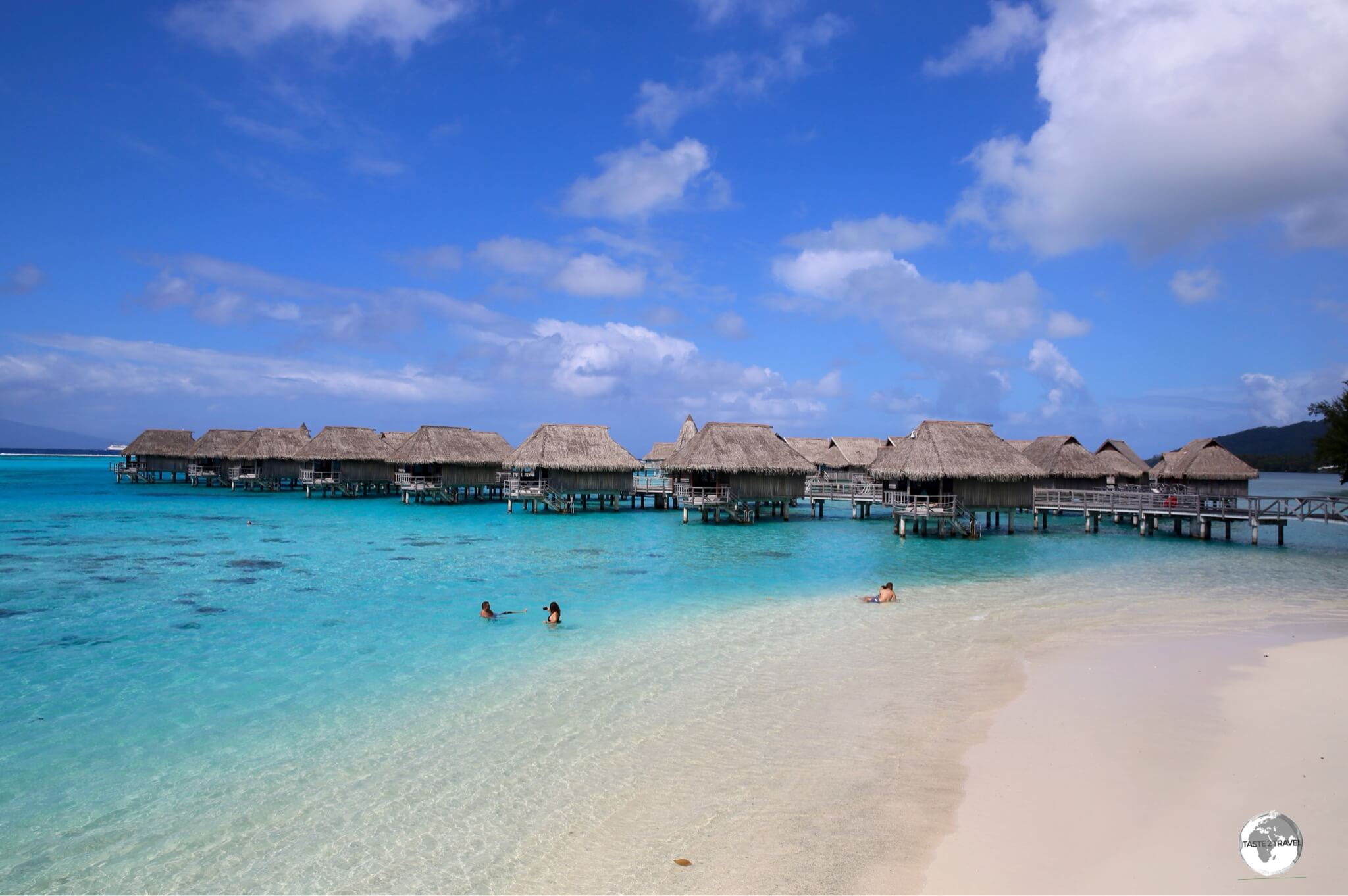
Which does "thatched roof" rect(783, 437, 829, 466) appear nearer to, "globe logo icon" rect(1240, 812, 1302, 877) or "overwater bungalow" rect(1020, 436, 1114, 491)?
"overwater bungalow" rect(1020, 436, 1114, 491)

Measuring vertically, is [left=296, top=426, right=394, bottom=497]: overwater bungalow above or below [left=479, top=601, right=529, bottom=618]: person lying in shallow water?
above

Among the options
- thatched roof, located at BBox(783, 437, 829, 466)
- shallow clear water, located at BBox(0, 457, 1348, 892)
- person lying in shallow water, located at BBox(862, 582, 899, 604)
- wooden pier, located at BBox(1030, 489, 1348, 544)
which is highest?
thatched roof, located at BBox(783, 437, 829, 466)

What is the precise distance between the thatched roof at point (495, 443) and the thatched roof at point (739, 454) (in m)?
12.1

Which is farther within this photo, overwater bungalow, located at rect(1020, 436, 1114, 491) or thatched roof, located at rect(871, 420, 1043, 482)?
overwater bungalow, located at rect(1020, 436, 1114, 491)

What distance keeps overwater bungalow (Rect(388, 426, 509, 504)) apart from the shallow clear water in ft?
54.7

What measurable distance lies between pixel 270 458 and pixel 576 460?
893 inches

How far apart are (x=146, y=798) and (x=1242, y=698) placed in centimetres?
1058

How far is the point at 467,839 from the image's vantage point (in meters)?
5.37

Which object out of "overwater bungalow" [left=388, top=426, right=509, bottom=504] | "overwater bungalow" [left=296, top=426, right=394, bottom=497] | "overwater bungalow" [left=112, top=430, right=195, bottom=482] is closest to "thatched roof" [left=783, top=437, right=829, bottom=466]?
"overwater bungalow" [left=388, top=426, right=509, bottom=504]

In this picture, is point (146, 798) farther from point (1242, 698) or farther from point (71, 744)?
point (1242, 698)

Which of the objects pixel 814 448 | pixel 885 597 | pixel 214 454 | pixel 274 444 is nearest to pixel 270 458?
pixel 274 444

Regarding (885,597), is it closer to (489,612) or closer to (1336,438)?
(489,612)

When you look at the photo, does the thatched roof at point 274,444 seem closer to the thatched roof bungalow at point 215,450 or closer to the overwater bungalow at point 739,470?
the thatched roof bungalow at point 215,450

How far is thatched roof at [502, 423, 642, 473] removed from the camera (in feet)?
106
